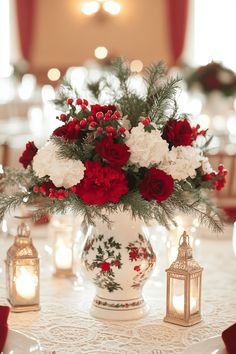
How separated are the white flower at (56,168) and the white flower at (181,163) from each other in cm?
26

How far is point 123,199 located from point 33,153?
345 millimetres

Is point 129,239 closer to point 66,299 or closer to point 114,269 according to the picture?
point 114,269

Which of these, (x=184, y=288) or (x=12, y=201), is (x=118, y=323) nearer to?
(x=184, y=288)

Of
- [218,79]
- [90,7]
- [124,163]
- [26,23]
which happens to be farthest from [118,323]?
[26,23]

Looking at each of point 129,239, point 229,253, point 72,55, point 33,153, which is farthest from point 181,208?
point 72,55

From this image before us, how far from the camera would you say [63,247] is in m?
2.58

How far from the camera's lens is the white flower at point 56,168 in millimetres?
1880

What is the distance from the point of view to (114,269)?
2.06 metres

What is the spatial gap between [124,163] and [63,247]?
806 millimetres

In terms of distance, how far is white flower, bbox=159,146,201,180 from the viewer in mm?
1949

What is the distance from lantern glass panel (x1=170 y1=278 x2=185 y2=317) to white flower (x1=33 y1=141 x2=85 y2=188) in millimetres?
457

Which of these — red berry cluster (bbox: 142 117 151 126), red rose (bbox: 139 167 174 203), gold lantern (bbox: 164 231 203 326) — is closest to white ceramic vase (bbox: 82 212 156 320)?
gold lantern (bbox: 164 231 203 326)

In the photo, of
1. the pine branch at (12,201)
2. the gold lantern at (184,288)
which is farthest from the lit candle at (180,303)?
the pine branch at (12,201)

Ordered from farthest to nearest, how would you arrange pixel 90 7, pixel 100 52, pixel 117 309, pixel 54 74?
pixel 100 52 → pixel 54 74 → pixel 90 7 → pixel 117 309
